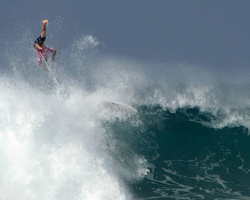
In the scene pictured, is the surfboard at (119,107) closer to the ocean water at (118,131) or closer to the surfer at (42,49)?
the ocean water at (118,131)

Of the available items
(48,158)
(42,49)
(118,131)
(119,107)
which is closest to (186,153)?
(118,131)

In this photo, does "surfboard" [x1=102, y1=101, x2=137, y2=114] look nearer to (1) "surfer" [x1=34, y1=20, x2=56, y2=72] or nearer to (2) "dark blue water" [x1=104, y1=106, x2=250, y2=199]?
(2) "dark blue water" [x1=104, y1=106, x2=250, y2=199]

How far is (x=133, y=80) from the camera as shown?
17.9 metres

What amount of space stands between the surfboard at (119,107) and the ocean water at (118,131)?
0.25 m

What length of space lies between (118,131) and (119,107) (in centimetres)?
151

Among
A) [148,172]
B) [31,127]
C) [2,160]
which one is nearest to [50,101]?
[31,127]

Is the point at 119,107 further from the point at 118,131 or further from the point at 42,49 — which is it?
the point at 42,49

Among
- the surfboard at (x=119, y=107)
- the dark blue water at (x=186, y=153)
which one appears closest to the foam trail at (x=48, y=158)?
the dark blue water at (x=186, y=153)

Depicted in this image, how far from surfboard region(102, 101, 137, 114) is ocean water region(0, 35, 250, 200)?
0.81 ft

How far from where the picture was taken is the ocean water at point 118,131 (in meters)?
9.77

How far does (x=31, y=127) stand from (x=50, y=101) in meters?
3.29

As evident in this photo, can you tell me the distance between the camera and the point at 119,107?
14172 millimetres

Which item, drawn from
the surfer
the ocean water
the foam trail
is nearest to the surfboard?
the ocean water

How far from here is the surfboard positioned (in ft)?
46.5
